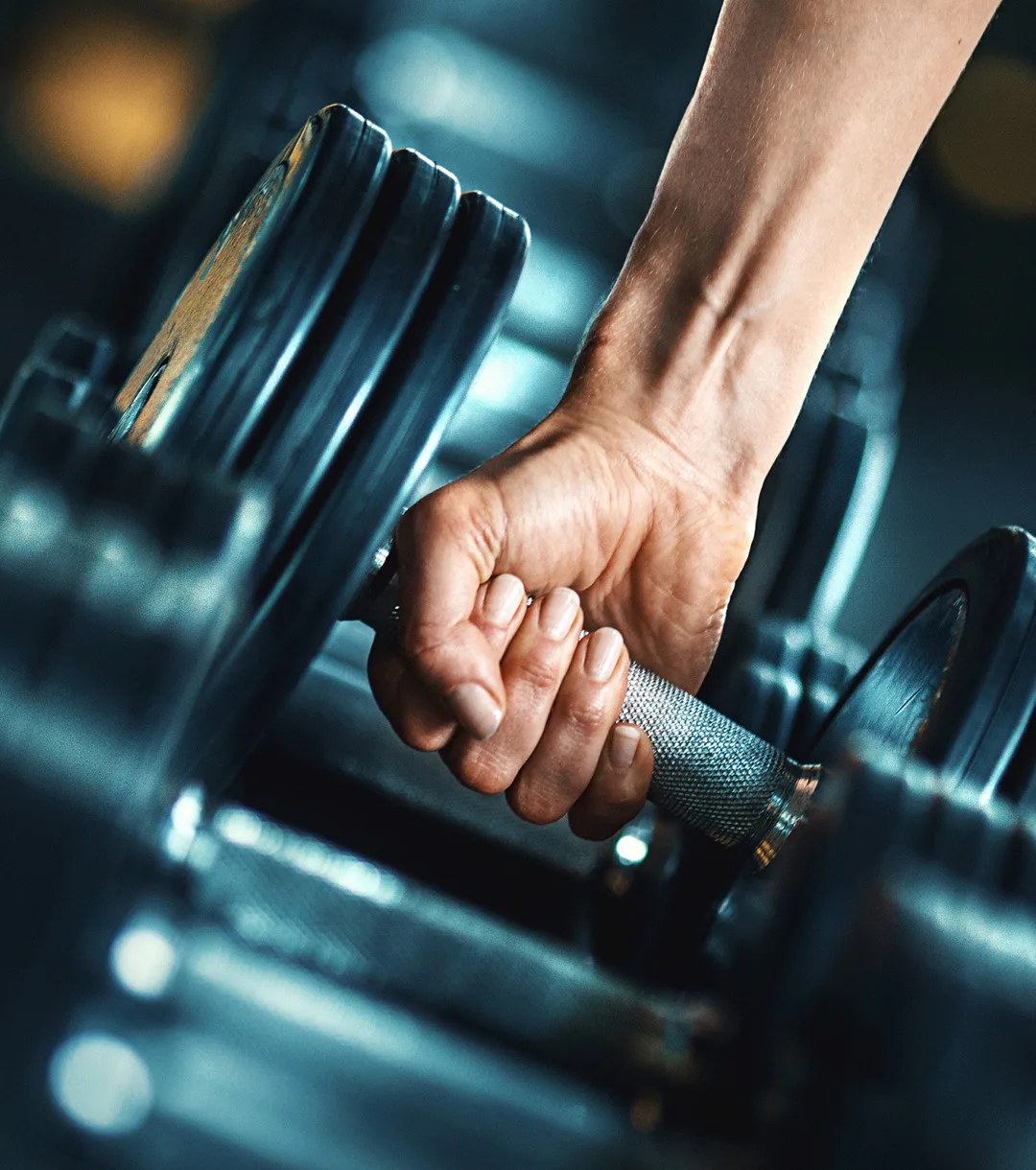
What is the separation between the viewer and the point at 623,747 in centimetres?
87

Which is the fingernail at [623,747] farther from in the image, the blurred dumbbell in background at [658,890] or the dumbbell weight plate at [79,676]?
the dumbbell weight plate at [79,676]

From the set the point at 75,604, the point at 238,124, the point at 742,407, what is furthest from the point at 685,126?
the point at 238,124

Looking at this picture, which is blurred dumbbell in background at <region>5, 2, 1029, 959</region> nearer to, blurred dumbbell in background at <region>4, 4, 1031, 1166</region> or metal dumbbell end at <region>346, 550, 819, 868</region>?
blurred dumbbell in background at <region>4, 4, 1031, 1166</region>

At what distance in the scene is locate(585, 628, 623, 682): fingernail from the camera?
842mm

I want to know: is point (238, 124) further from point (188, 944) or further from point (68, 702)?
point (68, 702)

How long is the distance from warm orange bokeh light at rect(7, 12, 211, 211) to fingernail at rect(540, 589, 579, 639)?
12.9 ft

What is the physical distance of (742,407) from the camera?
108cm

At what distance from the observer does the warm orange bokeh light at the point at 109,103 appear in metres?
4.15

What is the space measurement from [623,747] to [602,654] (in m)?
0.08

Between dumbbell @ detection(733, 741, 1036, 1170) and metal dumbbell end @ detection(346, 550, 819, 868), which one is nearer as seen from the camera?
dumbbell @ detection(733, 741, 1036, 1170)

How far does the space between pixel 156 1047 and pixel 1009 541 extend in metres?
0.64

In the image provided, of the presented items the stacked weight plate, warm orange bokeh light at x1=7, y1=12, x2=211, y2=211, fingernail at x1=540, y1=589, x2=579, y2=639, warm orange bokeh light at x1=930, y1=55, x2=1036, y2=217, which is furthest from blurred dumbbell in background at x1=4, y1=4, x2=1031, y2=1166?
warm orange bokeh light at x1=7, y1=12, x2=211, y2=211

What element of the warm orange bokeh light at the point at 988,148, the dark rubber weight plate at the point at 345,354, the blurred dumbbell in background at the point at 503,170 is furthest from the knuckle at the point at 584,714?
the warm orange bokeh light at the point at 988,148

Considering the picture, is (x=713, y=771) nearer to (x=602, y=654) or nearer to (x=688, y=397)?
(x=602, y=654)
